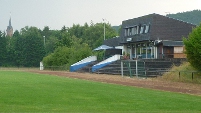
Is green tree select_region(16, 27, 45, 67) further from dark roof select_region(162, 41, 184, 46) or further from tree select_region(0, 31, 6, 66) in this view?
dark roof select_region(162, 41, 184, 46)

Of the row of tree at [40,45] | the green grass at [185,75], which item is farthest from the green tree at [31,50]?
the green grass at [185,75]

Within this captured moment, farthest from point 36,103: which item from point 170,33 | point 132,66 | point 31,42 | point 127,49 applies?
point 31,42

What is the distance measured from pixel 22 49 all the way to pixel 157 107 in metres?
89.6

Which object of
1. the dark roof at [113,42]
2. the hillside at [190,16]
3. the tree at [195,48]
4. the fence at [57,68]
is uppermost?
the hillside at [190,16]

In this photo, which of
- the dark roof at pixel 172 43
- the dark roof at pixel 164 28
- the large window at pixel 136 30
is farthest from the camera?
the large window at pixel 136 30

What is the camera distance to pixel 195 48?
94.9 ft

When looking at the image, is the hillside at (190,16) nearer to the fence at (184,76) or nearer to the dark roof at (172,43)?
the dark roof at (172,43)

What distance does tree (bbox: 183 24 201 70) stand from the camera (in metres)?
28.8

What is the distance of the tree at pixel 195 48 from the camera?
2884cm

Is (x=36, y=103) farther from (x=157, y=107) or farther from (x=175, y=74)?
(x=175, y=74)

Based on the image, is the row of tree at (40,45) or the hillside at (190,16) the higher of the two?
the hillside at (190,16)

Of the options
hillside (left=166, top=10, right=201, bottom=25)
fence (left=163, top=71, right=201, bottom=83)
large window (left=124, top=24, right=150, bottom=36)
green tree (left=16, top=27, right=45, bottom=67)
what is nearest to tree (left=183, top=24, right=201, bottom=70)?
fence (left=163, top=71, right=201, bottom=83)

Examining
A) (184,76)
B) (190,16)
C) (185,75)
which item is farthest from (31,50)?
(184,76)

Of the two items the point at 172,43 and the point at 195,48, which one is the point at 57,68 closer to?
the point at 172,43
